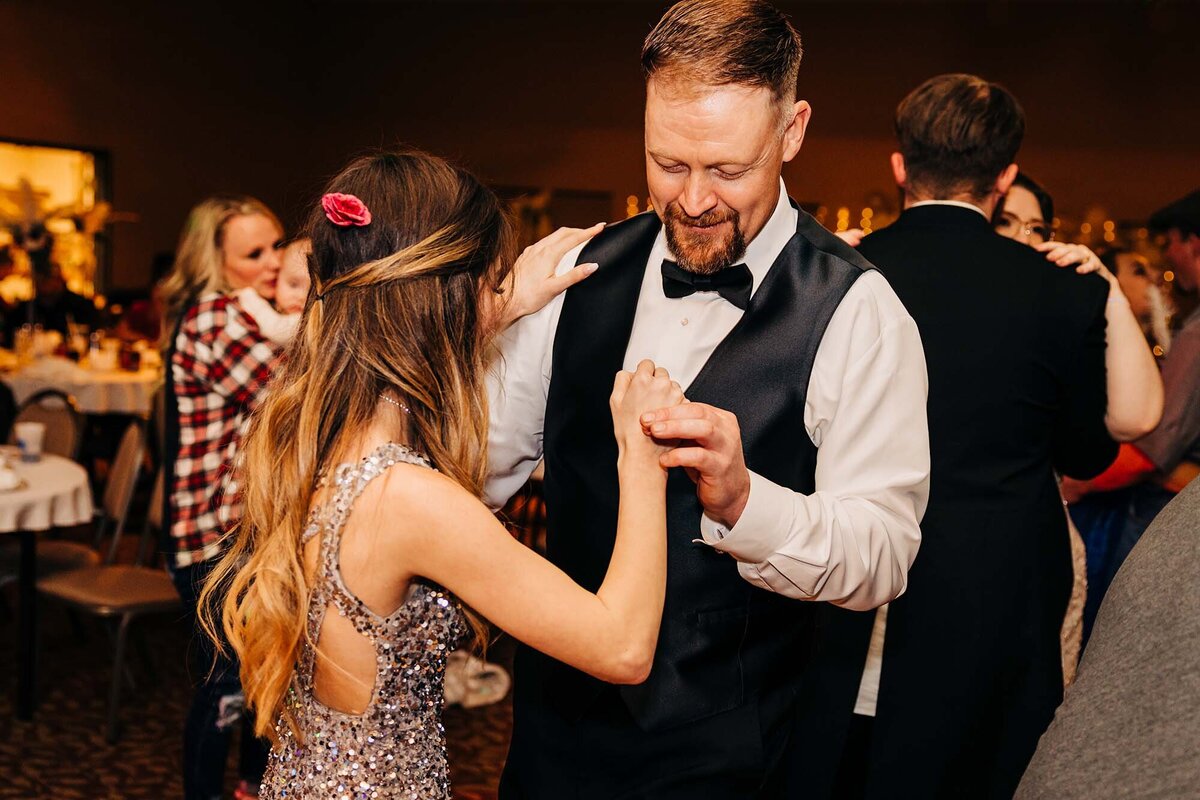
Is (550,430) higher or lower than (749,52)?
lower

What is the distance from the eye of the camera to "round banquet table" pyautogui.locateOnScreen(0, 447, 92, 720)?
11.6ft

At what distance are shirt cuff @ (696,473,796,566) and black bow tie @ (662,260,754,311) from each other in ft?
1.09

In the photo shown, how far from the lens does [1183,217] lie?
3.34 m

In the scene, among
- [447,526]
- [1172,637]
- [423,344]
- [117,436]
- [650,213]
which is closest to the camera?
[1172,637]

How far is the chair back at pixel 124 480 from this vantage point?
415 cm

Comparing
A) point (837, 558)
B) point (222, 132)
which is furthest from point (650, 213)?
point (222, 132)

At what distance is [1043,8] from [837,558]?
1037cm

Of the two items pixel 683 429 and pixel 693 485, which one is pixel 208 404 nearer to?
pixel 693 485

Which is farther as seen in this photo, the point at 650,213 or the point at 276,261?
the point at 276,261

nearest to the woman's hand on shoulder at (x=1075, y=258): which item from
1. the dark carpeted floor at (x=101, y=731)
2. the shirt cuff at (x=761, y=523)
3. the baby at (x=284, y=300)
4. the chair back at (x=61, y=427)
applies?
the shirt cuff at (x=761, y=523)

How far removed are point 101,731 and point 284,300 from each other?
157 centimetres

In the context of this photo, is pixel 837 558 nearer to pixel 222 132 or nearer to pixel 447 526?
pixel 447 526

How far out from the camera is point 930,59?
1069 centimetres

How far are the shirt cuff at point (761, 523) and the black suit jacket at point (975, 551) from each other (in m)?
0.74
